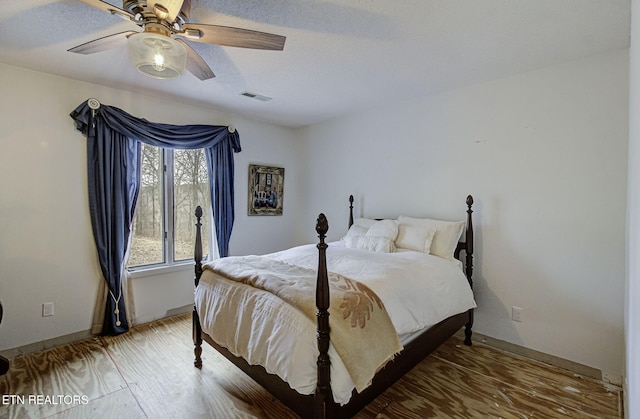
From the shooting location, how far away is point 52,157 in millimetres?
2707

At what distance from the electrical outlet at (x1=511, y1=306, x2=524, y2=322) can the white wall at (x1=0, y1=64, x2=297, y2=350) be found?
3719 mm

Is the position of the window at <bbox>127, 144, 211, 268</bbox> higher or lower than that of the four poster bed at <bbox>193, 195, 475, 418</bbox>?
higher

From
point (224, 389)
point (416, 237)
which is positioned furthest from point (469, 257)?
point (224, 389)

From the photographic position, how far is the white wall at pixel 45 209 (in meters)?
2.52

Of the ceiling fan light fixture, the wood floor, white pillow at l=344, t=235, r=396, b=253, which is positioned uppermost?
the ceiling fan light fixture

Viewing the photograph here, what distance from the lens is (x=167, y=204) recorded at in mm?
3434

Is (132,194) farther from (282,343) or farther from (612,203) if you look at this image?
(612,203)

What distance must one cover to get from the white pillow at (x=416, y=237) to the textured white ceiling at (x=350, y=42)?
4.61ft

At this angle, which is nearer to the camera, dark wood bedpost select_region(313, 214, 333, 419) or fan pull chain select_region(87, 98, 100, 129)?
dark wood bedpost select_region(313, 214, 333, 419)

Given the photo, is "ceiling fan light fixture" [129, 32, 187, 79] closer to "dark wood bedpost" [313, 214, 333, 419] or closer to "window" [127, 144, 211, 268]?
"dark wood bedpost" [313, 214, 333, 419]

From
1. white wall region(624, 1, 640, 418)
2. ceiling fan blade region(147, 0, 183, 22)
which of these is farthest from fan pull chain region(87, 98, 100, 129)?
white wall region(624, 1, 640, 418)

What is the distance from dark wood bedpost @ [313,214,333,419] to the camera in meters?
1.46

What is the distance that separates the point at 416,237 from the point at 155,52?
2.48 m

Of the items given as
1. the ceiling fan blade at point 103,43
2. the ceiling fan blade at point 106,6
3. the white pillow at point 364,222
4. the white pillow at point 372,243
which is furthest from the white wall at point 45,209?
the white pillow at point 364,222
